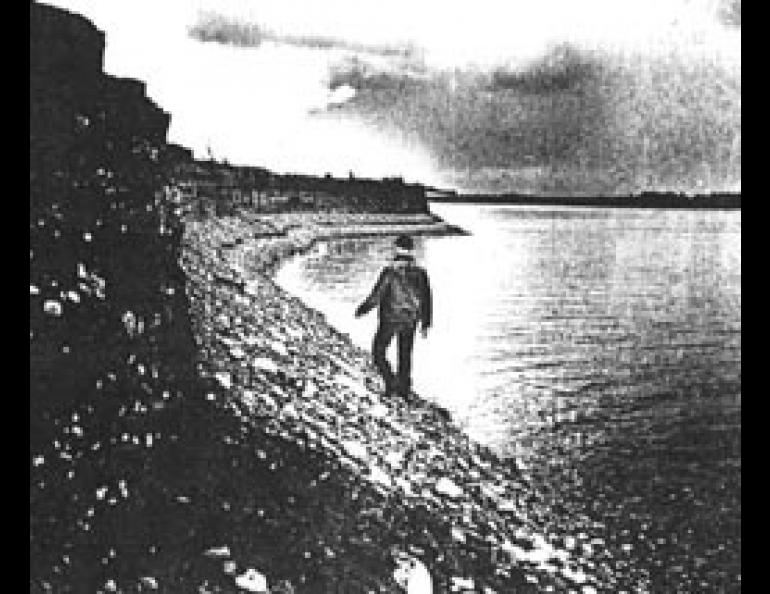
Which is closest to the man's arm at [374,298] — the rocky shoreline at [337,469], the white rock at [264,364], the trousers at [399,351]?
the trousers at [399,351]

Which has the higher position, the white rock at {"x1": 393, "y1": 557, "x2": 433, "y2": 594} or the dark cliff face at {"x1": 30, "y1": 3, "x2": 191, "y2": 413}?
the dark cliff face at {"x1": 30, "y1": 3, "x2": 191, "y2": 413}

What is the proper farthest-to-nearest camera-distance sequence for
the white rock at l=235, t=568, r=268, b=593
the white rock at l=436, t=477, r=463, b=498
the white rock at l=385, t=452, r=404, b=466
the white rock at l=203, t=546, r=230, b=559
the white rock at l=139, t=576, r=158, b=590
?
1. the white rock at l=385, t=452, r=404, b=466
2. the white rock at l=436, t=477, r=463, b=498
3. the white rock at l=203, t=546, r=230, b=559
4. the white rock at l=235, t=568, r=268, b=593
5. the white rock at l=139, t=576, r=158, b=590

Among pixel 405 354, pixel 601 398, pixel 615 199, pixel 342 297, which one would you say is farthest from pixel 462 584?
pixel 601 398

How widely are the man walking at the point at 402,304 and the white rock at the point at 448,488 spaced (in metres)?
1.13

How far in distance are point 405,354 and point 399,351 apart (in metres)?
0.09

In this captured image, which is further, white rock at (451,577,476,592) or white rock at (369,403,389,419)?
white rock at (369,403,389,419)

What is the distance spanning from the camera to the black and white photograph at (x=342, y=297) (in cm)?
595

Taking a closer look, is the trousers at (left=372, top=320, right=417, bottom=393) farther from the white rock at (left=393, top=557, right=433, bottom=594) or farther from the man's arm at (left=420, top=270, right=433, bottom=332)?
→ the white rock at (left=393, top=557, right=433, bottom=594)

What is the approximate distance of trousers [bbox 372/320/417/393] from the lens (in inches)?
316

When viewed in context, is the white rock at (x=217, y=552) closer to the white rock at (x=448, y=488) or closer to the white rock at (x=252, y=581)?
the white rock at (x=252, y=581)

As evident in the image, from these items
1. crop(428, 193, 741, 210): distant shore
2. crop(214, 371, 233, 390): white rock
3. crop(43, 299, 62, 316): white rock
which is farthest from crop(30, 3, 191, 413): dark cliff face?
crop(428, 193, 741, 210): distant shore

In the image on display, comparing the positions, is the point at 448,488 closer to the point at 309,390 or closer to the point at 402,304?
the point at 309,390
